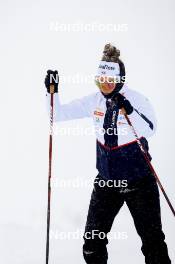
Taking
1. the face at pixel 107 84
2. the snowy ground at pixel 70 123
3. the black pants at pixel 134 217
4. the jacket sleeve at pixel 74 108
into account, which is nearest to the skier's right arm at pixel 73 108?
the jacket sleeve at pixel 74 108

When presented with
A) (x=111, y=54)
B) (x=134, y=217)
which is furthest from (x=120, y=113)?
(x=134, y=217)

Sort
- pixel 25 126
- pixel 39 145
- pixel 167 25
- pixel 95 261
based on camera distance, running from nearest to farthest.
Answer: pixel 95 261, pixel 39 145, pixel 25 126, pixel 167 25

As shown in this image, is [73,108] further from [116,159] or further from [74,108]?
[116,159]

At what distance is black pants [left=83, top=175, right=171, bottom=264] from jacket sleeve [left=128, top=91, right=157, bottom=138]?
1.23 feet

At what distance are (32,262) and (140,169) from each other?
178cm

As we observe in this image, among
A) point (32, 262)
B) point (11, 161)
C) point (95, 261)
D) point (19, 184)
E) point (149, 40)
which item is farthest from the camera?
point (149, 40)

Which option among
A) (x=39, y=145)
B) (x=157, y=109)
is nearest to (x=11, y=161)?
(x=39, y=145)

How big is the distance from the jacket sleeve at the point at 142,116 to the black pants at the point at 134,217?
1.23 ft

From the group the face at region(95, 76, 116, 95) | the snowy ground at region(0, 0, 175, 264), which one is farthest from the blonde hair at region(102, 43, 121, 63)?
the snowy ground at region(0, 0, 175, 264)

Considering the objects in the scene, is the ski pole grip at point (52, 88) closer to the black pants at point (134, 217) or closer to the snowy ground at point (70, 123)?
the black pants at point (134, 217)

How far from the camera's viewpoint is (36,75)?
45.8ft

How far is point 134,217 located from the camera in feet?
13.4

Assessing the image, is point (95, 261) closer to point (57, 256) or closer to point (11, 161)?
point (57, 256)

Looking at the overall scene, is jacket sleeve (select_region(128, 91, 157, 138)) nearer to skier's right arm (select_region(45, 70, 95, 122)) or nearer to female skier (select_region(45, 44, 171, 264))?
female skier (select_region(45, 44, 171, 264))
